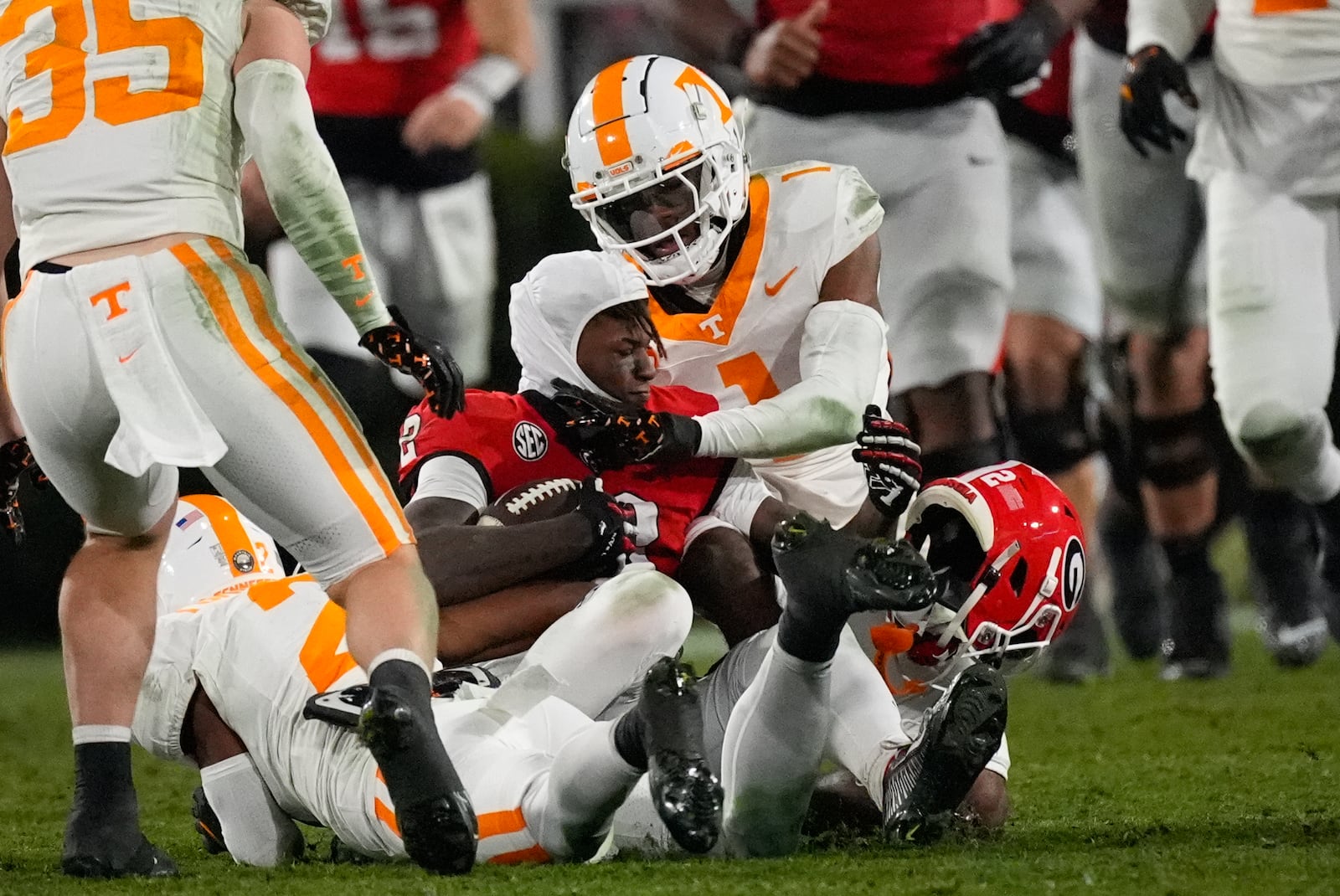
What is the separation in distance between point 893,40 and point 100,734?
2820mm

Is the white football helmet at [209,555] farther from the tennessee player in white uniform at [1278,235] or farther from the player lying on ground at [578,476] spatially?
the tennessee player in white uniform at [1278,235]

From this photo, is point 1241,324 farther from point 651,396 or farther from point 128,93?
point 128,93

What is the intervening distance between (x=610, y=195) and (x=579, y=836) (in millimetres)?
1212

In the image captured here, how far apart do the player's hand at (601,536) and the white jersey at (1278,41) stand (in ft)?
→ 7.04

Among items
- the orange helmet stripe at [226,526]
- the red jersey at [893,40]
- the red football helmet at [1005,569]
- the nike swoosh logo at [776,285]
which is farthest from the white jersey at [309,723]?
the red jersey at [893,40]

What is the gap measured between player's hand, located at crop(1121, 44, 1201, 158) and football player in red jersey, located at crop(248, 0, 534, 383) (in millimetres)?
2242

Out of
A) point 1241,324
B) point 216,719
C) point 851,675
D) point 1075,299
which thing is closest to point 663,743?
point 851,675

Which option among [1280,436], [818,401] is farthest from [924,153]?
[818,401]

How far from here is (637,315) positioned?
3283 millimetres

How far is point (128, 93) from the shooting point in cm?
274

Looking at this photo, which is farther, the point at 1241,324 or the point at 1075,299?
the point at 1075,299

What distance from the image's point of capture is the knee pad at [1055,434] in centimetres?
584

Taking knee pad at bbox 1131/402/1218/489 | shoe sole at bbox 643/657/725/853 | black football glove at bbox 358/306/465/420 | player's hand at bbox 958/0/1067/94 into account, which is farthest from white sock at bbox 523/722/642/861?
knee pad at bbox 1131/402/1218/489

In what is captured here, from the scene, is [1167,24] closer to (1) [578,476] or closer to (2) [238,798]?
(1) [578,476]
